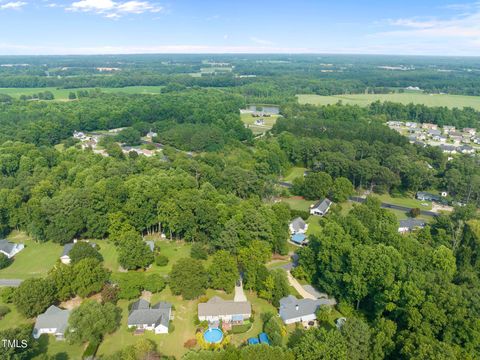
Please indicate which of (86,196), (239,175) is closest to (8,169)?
(86,196)

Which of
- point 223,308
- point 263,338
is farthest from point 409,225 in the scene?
point 223,308

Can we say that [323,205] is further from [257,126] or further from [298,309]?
[257,126]

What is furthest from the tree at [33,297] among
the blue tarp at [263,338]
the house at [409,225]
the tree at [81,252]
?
the house at [409,225]

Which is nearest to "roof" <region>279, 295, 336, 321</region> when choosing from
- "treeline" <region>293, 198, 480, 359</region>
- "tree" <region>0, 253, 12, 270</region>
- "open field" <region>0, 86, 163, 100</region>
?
"treeline" <region>293, 198, 480, 359</region>

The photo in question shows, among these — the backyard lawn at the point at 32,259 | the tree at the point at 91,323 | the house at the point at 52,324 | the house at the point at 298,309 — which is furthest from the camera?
the backyard lawn at the point at 32,259

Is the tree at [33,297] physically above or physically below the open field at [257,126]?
below

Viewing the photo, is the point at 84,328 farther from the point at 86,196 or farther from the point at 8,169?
the point at 8,169

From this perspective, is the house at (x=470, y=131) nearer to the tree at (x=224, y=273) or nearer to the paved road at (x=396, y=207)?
the paved road at (x=396, y=207)
